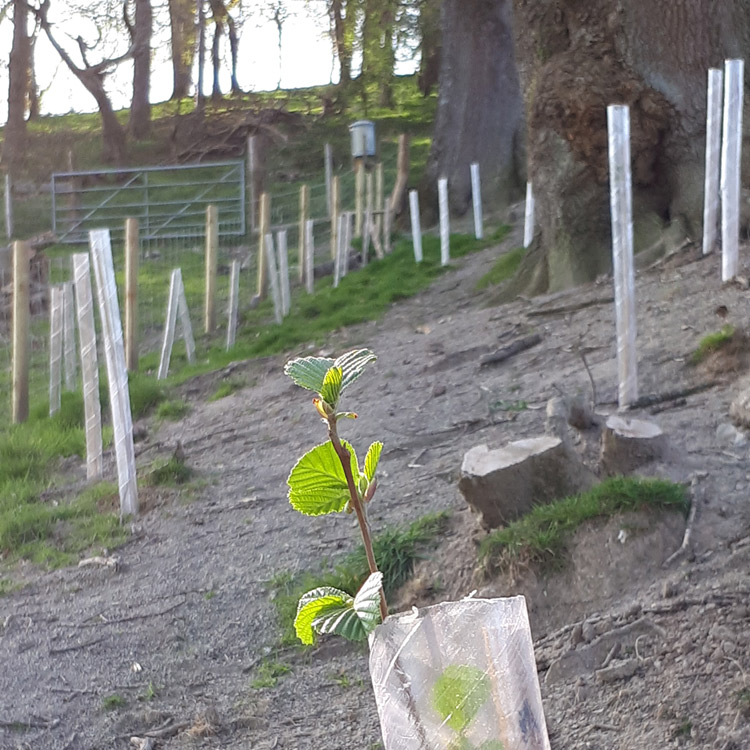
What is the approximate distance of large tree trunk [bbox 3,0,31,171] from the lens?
965 inches

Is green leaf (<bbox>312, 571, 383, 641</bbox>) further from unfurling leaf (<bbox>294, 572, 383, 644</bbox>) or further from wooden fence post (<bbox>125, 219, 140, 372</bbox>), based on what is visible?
wooden fence post (<bbox>125, 219, 140, 372</bbox>)

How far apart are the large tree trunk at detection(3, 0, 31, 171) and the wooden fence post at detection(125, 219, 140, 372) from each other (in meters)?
17.2

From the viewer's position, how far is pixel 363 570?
4160mm

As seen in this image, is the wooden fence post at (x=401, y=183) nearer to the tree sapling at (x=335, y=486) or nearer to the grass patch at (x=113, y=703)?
the grass patch at (x=113, y=703)

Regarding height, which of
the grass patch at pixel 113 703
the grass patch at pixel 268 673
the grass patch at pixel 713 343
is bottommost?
the grass patch at pixel 113 703

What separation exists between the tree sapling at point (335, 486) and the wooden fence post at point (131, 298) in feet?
25.0

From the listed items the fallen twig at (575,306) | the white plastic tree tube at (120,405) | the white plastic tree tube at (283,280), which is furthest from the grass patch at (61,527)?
the white plastic tree tube at (283,280)

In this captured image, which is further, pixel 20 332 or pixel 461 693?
pixel 20 332

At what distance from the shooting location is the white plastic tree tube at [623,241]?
5102 millimetres

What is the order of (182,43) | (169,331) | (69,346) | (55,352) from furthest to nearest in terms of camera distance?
(182,43), (169,331), (69,346), (55,352)

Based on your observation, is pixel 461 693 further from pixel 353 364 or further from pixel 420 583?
pixel 420 583

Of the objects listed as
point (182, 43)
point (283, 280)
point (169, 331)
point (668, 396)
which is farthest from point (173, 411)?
point (182, 43)

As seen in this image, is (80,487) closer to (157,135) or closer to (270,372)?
(270,372)

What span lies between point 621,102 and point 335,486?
6.81 m
